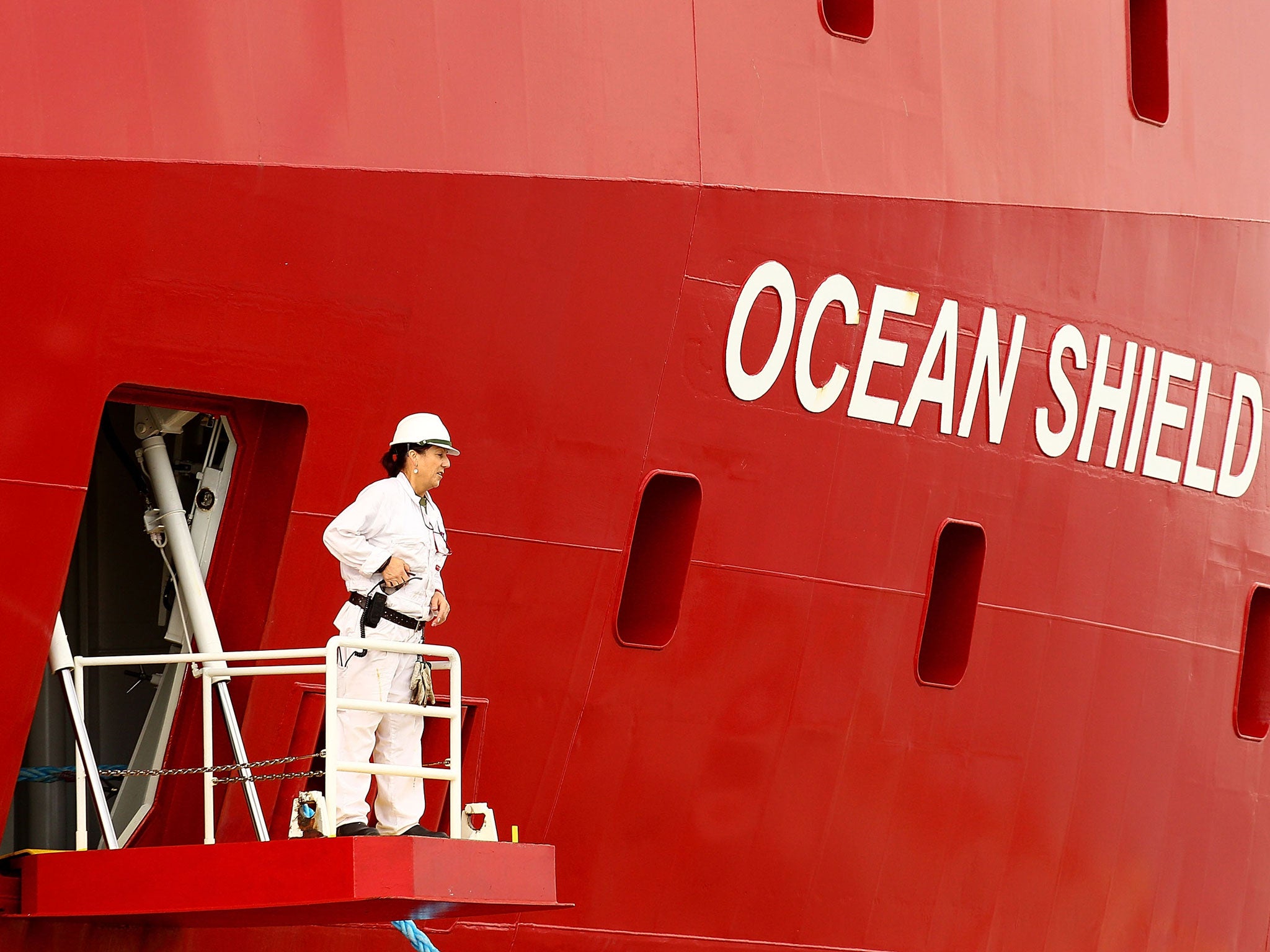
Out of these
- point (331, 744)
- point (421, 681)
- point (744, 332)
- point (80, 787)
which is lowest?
point (80, 787)

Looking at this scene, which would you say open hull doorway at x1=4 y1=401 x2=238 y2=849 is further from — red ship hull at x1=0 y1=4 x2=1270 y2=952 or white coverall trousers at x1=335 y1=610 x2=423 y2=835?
white coverall trousers at x1=335 y1=610 x2=423 y2=835

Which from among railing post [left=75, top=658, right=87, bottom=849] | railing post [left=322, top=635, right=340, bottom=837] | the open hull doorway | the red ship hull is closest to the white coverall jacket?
railing post [left=322, top=635, right=340, bottom=837]

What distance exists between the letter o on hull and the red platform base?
2497mm

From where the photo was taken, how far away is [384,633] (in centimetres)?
630

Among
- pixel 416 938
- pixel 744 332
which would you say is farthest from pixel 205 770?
pixel 744 332

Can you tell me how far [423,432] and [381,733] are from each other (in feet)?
3.34

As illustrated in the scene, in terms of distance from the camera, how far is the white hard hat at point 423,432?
6324 millimetres

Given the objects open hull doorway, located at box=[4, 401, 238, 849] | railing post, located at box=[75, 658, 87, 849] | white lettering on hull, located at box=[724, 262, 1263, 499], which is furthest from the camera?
white lettering on hull, located at box=[724, 262, 1263, 499]

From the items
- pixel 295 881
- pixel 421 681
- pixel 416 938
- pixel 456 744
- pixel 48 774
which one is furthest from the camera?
pixel 48 774

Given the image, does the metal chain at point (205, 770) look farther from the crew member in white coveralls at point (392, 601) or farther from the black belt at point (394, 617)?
the black belt at point (394, 617)

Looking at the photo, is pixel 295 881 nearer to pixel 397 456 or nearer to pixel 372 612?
pixel 372 612

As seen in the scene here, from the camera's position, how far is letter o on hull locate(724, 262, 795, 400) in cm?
784

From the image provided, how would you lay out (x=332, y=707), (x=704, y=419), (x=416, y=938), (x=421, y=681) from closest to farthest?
(x=332, y=707), (x=421, y=681), (x=416, y=938), (x=704, y=419)

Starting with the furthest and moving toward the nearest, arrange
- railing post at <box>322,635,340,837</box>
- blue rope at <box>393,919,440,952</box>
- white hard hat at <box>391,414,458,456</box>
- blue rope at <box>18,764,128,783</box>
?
blue rope at <box>18,764,128,783</box>, blue rope at <box>393,919,440,952</box>, white hard hat at <box>391,414,458,456</box>, railing post at <box>322,635,340,837</box>
